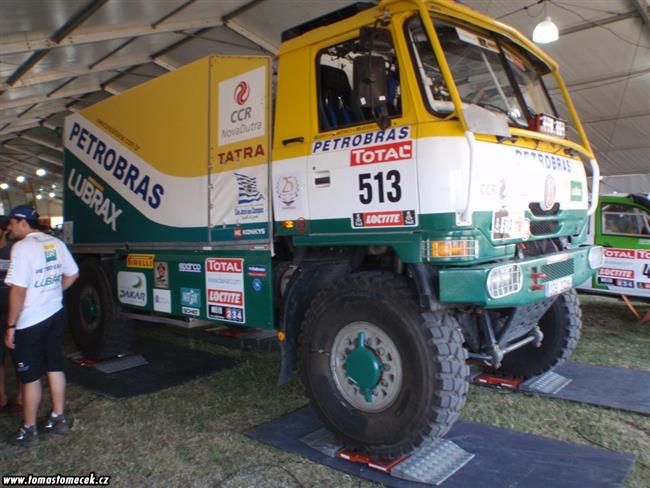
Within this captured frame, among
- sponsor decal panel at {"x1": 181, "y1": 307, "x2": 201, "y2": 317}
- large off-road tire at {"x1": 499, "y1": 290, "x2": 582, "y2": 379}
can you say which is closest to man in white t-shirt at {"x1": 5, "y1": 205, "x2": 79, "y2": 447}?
sponsor decal panel at {"x1": 181, "y1": 307, "x2": 201, "y2": 317}

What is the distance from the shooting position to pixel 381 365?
132 inches

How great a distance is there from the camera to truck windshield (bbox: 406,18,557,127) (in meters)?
3.24

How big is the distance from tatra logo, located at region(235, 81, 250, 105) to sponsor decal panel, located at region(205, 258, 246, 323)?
1258 millimetres

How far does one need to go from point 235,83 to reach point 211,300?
5.90 ft

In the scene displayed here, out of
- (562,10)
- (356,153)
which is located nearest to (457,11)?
(356,153)

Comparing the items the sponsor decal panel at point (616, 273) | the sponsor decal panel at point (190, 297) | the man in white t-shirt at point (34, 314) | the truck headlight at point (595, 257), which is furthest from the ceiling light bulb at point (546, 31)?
the man in white t-shirt at point (34, 314)

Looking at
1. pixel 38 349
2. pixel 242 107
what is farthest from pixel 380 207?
pixel 38 349

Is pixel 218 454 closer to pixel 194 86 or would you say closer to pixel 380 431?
pixel 380 431

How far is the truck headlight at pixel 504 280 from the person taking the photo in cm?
298

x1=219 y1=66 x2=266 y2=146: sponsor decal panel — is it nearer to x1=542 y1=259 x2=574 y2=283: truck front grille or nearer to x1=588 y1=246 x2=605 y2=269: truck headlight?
x1=542 y1=259 x2=574 y2=283: truck front grille

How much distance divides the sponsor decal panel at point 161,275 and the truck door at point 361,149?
1914 millimetres

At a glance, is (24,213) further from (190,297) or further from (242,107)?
(242,107)

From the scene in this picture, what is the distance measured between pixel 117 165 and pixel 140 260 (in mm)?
1082

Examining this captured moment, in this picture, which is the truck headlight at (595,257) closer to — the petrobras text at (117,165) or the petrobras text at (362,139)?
the petrobras text at (362,139)
